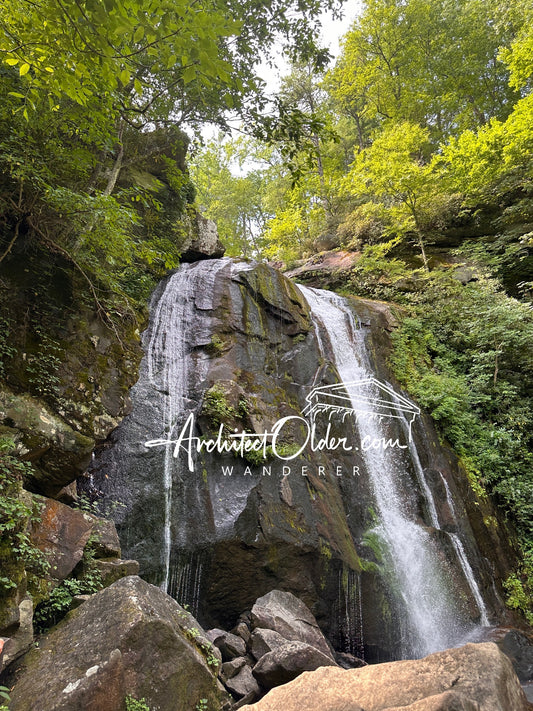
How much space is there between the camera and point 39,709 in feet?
7.91

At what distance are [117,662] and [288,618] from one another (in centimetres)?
289

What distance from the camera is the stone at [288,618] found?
4672 mm

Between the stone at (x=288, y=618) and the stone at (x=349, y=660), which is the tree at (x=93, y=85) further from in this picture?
the stone at (x=349, y=660)

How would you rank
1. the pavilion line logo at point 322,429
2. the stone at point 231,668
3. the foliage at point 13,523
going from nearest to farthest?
the foliage at point 13,523
the stone at point 231,668
the pavilion line logo at point 322,429

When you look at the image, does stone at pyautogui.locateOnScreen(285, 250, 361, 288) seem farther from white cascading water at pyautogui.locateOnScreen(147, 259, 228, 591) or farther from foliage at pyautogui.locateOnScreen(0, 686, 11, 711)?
foliage at pyautogui.locateOnScreen(0, 686, 11, 711)

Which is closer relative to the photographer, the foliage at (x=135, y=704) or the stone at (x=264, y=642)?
the foliage at (x=135, y=704)

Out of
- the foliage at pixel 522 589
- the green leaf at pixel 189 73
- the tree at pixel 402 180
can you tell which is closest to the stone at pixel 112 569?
the green leaf at pixel 189 73

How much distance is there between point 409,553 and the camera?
6.80m

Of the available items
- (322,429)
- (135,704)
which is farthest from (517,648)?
(135,704)

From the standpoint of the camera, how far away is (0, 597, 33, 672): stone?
2695 mm

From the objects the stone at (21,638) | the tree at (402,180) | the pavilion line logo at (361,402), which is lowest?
the stone at (21,638)

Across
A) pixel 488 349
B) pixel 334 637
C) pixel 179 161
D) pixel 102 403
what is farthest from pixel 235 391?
pixel 179 161

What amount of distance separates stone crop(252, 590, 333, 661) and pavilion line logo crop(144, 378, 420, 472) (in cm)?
199

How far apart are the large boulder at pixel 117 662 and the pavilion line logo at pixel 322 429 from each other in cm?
292
